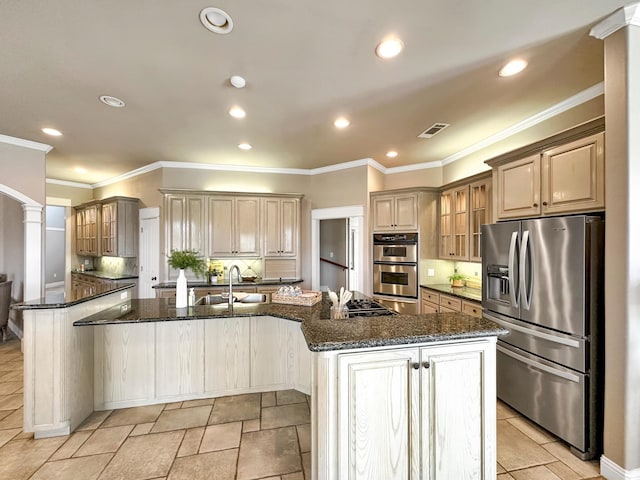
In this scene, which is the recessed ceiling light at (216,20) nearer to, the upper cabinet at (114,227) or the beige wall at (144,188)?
the beige wall at (144,188)

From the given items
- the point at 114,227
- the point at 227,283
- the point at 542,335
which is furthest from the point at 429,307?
the point at 114,227

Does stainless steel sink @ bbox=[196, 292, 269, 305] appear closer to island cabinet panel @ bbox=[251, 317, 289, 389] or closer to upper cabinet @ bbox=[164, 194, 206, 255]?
island cabinet panel @ bbox=[251, 317, 289, 389]

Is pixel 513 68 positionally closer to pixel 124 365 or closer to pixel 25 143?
pixel 124 365

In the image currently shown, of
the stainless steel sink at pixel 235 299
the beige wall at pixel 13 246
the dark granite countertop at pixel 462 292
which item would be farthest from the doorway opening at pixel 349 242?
the beige wall at pixel 13 246

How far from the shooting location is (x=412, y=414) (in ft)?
4.95

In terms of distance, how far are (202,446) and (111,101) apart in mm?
3253

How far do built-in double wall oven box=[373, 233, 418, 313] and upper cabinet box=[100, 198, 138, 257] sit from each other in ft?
15.1

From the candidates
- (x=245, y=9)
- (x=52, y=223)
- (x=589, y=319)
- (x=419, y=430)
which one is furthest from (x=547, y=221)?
(x=52, y=223)

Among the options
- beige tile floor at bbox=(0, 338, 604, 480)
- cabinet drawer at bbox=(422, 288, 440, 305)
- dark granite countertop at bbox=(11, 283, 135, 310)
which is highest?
dark granite countertop at bbox=(11, 283, 135, 310)

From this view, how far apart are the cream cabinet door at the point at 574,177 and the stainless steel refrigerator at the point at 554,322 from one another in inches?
7.7

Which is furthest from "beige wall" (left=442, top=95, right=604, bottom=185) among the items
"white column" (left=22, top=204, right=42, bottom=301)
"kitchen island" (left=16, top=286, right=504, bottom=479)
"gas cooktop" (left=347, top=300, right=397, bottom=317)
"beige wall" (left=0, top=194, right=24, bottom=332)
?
"beige wall" (left=0, top=194, right=24, bottom=332)

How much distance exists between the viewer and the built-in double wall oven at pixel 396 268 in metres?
4.51

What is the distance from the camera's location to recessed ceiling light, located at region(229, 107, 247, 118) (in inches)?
122

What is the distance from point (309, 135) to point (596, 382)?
11.9ft
